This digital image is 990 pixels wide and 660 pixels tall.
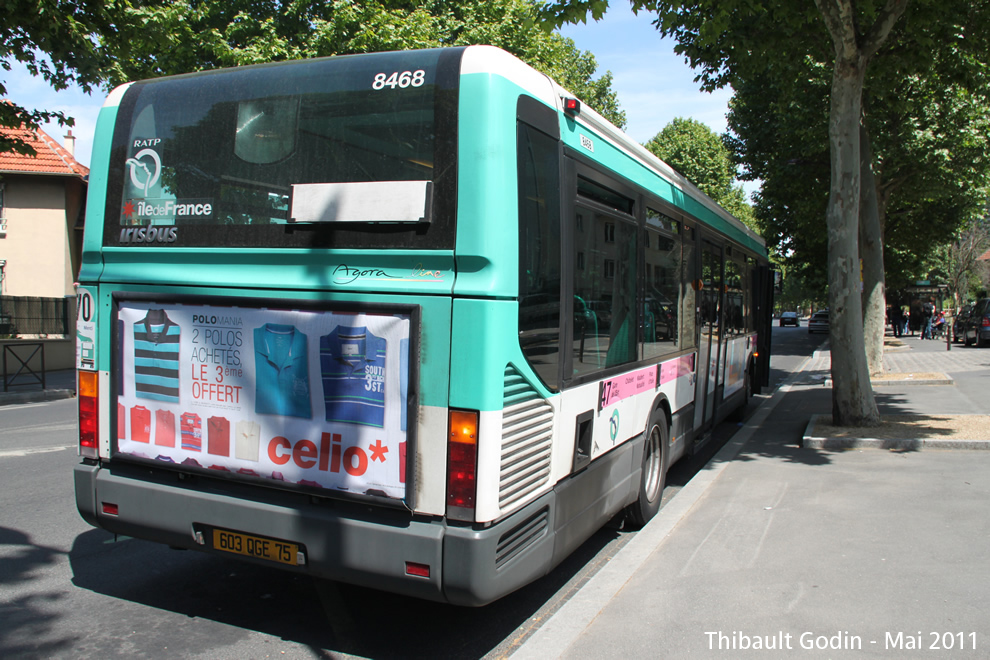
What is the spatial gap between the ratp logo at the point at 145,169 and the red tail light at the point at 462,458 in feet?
7.43

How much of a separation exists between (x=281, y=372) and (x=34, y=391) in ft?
45.9

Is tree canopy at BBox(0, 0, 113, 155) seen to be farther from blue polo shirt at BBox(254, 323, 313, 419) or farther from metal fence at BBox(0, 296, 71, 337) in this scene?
blue polo shirt at BBox(254, 323, 313, 419)

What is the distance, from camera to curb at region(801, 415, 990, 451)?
868 centimetres

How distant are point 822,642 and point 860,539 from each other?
1941 mm

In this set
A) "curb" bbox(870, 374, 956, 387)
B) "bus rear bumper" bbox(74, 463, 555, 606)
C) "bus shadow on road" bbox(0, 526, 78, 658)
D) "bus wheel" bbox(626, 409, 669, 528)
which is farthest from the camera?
"curb" bbox(870, 374, 956, 387)

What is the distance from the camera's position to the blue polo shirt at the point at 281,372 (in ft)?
12.1

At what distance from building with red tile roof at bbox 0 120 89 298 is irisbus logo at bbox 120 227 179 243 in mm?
23004

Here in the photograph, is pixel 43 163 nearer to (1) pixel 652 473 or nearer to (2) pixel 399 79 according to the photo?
(1) pixel 652 473

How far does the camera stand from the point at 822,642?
12.9 ft

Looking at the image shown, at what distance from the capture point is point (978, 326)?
29.4 metres

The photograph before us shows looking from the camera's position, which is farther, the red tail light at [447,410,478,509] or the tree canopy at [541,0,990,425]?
the tree canopy at [541,0,990,425]

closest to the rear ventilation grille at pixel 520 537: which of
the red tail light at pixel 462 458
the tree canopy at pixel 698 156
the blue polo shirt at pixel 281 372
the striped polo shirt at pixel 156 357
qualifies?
the red tail light at pixel 462 458

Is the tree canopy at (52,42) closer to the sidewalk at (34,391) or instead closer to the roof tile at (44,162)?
the sidewalk at (34,391)

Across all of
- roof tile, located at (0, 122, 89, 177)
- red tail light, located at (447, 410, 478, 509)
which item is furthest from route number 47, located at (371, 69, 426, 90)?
roof tile, located at (0, 122, 89, 177)
